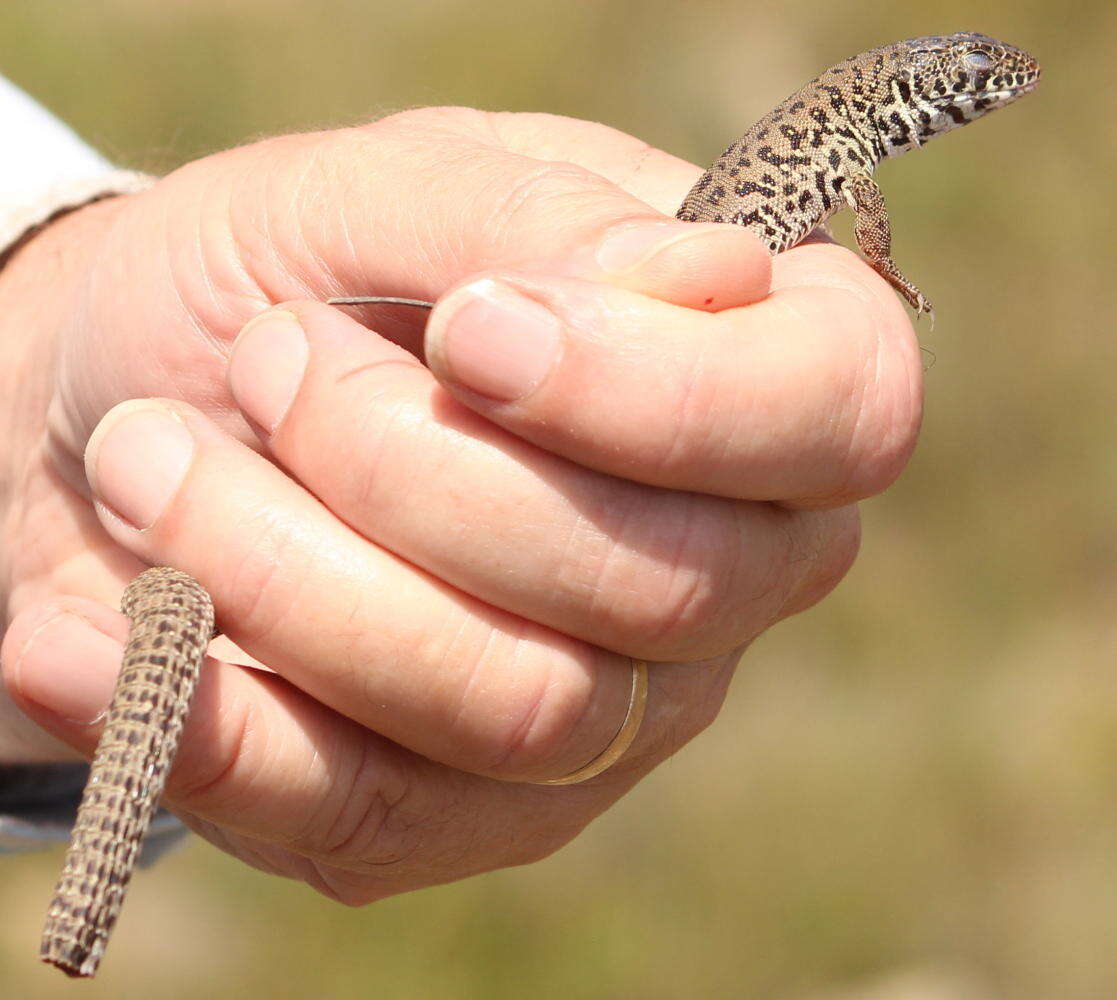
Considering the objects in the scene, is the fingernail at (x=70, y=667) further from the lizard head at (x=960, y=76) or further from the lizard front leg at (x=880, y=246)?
the lizard head at (x=960, y=76)

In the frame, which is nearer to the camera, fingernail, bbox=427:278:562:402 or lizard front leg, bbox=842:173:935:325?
fingernail, bbox=427:278:562:402

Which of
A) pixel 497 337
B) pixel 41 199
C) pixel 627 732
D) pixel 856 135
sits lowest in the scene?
pixel 41 199

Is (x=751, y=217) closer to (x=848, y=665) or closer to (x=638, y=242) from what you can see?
(x=638, y=242)

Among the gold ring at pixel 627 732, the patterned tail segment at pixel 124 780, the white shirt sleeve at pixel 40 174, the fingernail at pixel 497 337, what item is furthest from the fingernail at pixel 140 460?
the white shirt sleeve at pixel 40 174

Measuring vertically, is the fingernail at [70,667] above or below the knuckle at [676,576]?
below

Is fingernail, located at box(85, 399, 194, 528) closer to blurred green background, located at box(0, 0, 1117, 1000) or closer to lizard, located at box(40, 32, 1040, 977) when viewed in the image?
lizard, located at box(40, 32, 1040, 977)

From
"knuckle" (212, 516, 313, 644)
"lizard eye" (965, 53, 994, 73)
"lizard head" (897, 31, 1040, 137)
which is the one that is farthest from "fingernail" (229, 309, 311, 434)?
"lizard eye" (965, 53, 994, 73)

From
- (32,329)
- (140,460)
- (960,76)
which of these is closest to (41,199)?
(32,329)
